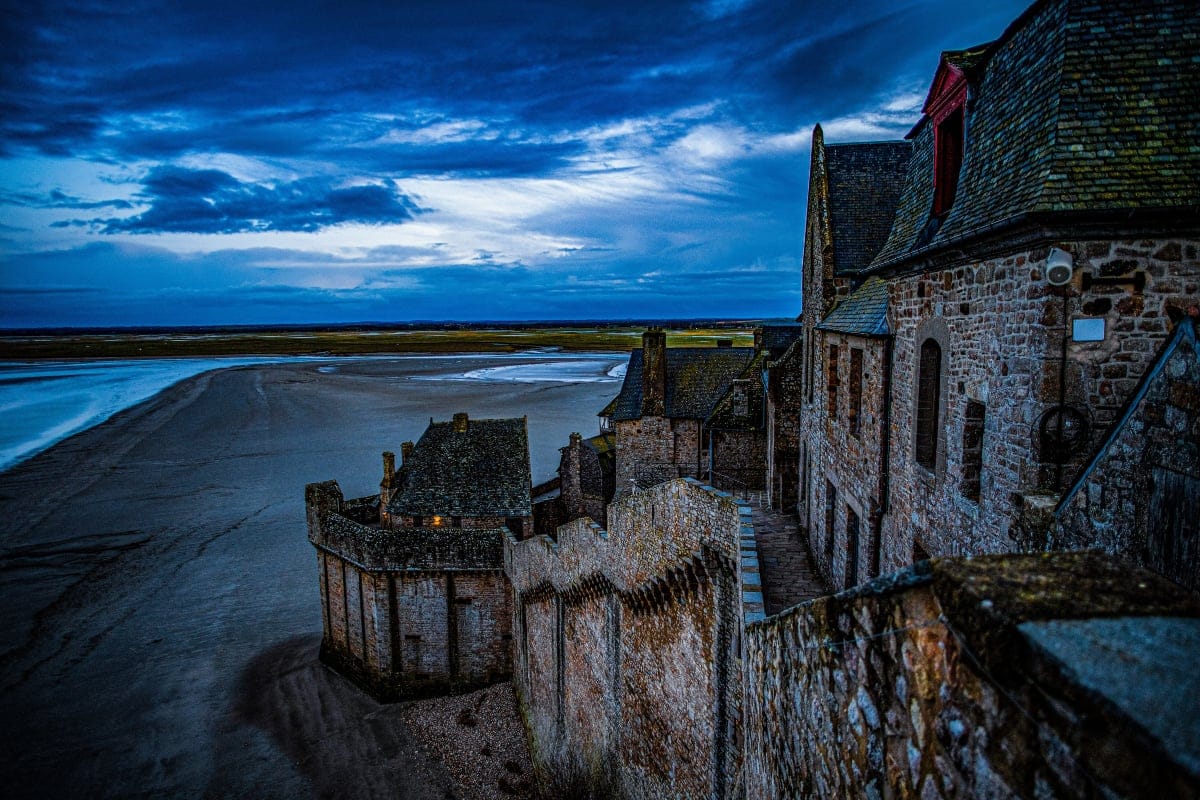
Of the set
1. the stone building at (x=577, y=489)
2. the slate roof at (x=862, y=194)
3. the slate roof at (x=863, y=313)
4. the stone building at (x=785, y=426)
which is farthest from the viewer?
the stone building at (x=577, y=489)

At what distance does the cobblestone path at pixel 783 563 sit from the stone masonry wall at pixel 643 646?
1.13 meters

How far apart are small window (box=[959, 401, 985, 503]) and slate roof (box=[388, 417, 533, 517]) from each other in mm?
18856

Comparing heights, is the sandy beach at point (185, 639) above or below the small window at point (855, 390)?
below

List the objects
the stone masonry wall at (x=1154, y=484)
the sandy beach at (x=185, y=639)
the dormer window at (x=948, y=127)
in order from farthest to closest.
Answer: the sandy beach at (x=185, y=639), the dormer window at (x=948, y=127), the stone masonry wall at (x=1154, y=484)

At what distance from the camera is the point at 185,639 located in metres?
26.0

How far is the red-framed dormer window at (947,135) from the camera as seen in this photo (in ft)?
34.0

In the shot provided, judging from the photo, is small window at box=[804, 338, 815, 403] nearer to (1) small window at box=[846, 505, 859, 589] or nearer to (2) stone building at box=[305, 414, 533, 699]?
(1) small window at box=[846, 505, 859, 589]

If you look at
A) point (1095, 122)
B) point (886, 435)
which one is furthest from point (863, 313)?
point (1095, 122)

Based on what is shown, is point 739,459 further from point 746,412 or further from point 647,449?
point 647,449

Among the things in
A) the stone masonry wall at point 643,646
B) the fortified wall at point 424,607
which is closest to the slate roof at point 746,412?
the fortified wall at point 424,607

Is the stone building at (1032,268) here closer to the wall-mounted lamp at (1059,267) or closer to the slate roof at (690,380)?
the wall-mounted lamp at (1059,267)

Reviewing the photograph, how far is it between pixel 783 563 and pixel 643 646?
3.97m

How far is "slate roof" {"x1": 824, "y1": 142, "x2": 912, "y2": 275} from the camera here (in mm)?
16359

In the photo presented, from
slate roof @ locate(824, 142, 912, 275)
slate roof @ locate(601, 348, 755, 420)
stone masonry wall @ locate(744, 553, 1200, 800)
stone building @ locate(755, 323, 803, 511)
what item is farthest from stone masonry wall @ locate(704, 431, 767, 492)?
stone masonry wall @ locate(744, 553, 1200, 800)
